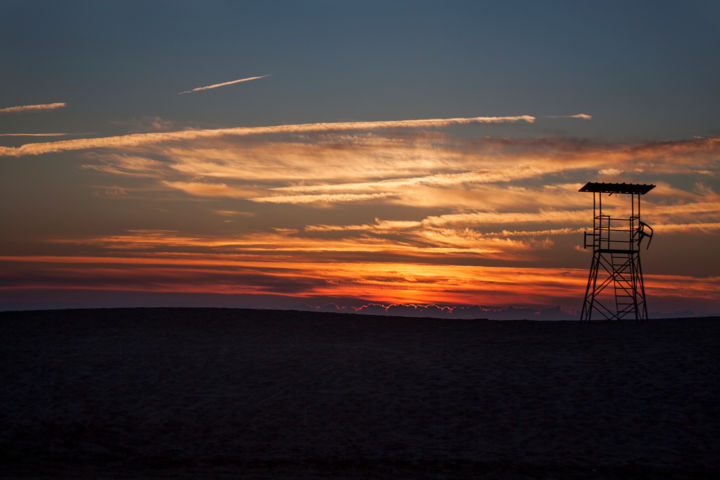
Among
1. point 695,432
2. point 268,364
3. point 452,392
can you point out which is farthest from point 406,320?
point 695,432

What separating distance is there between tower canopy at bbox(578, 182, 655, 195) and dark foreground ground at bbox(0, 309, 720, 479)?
939 centimetres

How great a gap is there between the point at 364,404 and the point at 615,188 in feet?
79.6

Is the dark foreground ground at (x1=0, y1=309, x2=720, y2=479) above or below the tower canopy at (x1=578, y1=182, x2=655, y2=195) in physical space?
below

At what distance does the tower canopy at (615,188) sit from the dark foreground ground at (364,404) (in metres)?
9.39

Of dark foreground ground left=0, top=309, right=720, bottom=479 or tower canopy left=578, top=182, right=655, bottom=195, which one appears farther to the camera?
tower canopy left=578, top=182, right=655, bottom=195

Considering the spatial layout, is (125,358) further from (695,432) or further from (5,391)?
(695,432)

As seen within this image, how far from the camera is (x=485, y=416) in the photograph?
19.1m

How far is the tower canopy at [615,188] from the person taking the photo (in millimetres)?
37469

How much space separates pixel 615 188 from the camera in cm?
3778

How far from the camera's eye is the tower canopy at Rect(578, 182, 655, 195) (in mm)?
37469

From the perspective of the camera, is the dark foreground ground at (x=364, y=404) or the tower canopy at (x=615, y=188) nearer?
the dark foreground ground at (x=364, y=404)

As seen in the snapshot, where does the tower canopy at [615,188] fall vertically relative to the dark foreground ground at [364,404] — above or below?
above

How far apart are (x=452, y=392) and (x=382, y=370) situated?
3.63m

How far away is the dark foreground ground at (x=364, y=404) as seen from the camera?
15.9m
